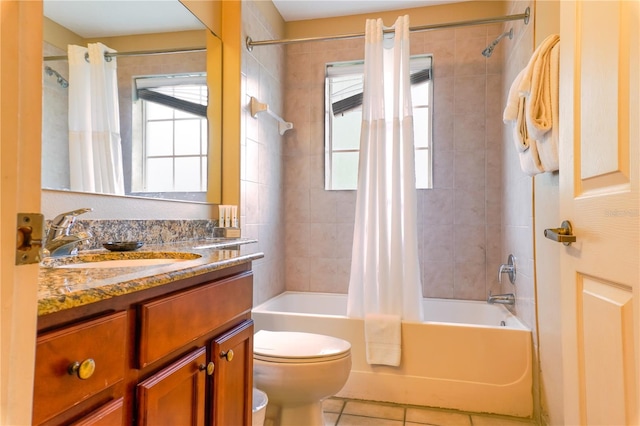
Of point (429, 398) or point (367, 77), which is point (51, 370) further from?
point (367, 77)

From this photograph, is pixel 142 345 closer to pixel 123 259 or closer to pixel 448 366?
pixel 123 259

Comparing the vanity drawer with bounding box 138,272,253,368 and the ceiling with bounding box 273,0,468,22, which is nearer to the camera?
the vanity drawer with bounding box 138,272,253,368

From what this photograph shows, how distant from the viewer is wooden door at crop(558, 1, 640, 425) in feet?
2.35

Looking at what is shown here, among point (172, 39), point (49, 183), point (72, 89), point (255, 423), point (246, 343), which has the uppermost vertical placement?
point (172, 39)

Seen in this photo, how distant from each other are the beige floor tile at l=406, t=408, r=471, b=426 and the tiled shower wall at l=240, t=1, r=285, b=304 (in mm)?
1109

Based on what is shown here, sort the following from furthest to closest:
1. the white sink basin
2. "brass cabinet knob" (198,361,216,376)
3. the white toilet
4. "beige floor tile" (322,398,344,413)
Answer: "beige floor tile" (322,398,344,413) → the white toilet → the white sink basin → "brass cabinet knob" (198,361,216,376)

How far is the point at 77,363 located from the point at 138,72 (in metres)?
1.33

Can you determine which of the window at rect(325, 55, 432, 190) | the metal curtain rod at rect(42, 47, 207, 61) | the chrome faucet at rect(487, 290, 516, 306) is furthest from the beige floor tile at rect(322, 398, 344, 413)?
the metal curtain rod at rect(42, 47, 207, 61)

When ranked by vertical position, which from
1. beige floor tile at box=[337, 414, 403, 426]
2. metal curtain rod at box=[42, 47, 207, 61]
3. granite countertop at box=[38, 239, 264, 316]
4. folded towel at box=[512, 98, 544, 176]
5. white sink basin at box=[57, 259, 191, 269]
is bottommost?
beige floor tile at box=[337, 414, 403, 426]

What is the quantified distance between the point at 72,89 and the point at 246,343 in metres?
1.02

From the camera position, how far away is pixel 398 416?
1890 millimetres

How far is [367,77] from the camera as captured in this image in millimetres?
2193

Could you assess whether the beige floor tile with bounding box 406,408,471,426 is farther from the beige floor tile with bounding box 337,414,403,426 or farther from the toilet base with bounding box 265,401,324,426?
the toilet base with bounding box 265,401,324,426

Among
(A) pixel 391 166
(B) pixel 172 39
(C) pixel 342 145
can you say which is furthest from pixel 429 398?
(B) pixel 172 39
